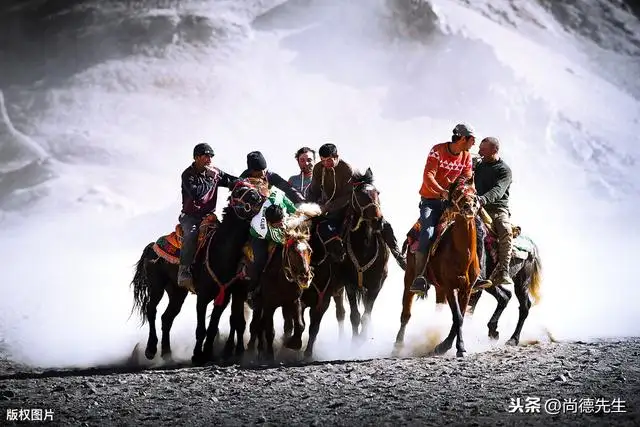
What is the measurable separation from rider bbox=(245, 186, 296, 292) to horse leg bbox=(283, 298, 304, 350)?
0.51 metres

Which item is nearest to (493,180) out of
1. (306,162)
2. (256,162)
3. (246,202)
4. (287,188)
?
(287,188)

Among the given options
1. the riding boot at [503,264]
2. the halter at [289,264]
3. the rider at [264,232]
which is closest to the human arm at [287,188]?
the rider at [264,232]

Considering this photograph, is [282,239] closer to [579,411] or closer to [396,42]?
[579,411]

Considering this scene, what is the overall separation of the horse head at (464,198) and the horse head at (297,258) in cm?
171

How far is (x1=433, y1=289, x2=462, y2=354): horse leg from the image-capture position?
11594 millimetres

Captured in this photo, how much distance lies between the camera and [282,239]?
11562mm

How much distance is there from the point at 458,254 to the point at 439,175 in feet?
3.61

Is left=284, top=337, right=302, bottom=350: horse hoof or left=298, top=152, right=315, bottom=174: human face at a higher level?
left=298, top=152, right=315, bottom=174: human face

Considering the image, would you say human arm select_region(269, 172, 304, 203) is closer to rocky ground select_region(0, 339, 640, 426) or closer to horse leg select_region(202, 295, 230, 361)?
horse leg select_region(202, 295, 230, 361)

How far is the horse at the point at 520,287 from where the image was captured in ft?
42.0

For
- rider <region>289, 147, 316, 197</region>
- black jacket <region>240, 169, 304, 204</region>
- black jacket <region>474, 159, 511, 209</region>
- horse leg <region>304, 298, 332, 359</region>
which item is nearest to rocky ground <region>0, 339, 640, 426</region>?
horse leg <region>304, 298, 332, 359</region>

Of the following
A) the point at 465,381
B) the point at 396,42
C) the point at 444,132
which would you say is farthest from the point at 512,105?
the point at 465,381

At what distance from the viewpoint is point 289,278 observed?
1152cm

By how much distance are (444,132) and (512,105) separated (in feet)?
7.54
